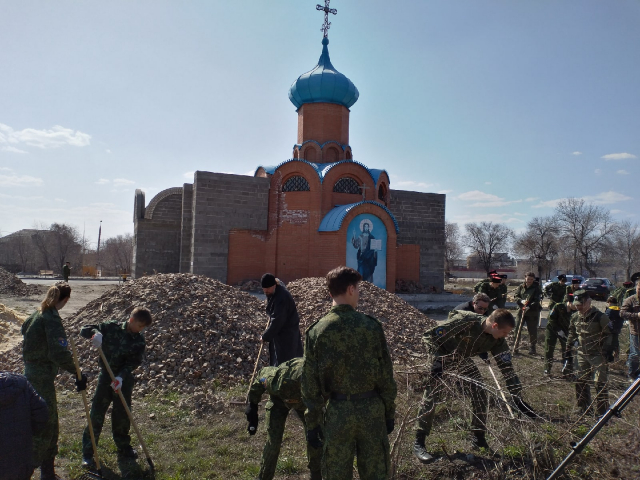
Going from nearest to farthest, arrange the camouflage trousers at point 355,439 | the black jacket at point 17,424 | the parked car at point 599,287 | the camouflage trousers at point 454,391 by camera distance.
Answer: the black jacket at point 17,424 → the camouflage trousers at point 355,439 → the camouflage trousers at point 454,391 → the parked car at point 599,287

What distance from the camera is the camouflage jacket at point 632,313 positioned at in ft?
22.1

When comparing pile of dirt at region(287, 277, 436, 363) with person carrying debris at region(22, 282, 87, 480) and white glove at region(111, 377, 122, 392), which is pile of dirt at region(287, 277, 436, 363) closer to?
white glove at region(111, 377, 122, 392)

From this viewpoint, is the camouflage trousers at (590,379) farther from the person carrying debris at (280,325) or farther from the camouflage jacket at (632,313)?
the person carrying debris at (280,325)

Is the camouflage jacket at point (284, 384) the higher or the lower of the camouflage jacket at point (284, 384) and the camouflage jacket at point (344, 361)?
the lower

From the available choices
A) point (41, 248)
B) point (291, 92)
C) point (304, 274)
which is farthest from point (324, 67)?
point (41, 248)

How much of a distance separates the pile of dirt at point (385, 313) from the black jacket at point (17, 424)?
19.9 feet

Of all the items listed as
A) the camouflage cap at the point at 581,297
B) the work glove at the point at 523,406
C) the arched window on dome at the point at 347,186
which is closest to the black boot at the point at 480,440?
the work glove at the point at 523,406

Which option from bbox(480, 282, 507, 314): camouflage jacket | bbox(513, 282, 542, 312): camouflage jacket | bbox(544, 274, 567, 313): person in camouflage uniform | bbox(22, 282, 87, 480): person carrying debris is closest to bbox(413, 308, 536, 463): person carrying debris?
bbox(22, 282, 87, 480): person carrying debris

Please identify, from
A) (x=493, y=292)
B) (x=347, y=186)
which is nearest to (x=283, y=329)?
(x=493, y=292)

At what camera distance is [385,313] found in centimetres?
995

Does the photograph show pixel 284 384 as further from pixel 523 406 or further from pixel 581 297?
pixel 581 297

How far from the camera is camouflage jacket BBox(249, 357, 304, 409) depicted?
330cm

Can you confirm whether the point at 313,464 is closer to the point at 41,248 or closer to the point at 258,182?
the point at 258,182

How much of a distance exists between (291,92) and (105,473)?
1877cm
